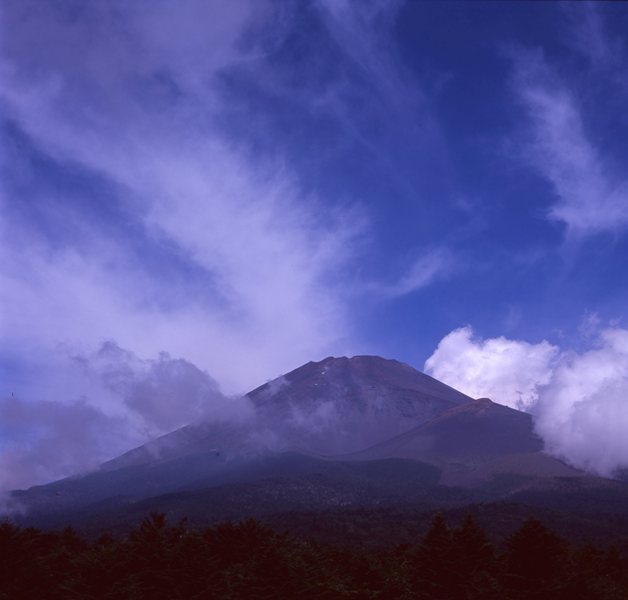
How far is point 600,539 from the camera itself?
10375 centimetres

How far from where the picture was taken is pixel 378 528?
4793 inches

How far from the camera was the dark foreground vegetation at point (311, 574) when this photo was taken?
25922 mm

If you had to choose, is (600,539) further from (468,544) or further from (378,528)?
(468,544)

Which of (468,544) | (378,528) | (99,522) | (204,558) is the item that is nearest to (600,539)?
(378,528)

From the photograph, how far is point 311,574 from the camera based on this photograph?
90.3ft

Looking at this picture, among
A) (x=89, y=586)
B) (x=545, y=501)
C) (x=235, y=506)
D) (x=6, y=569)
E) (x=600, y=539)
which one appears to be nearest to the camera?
(x=89, y=586)

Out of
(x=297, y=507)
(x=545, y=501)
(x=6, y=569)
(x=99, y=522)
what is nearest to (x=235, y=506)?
(x=297, y=507)

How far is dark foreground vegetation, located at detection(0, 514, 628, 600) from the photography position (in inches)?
1021

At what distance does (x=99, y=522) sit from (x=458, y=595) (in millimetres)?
144187

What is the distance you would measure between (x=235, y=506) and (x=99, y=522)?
113ft

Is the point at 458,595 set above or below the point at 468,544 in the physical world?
below

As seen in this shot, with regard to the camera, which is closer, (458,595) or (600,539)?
(458,595)

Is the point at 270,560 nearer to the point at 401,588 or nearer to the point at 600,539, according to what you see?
the point at 401,588

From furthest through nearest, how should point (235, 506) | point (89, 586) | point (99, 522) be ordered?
point (235, 506), point (99, 522), point (89, 586)
